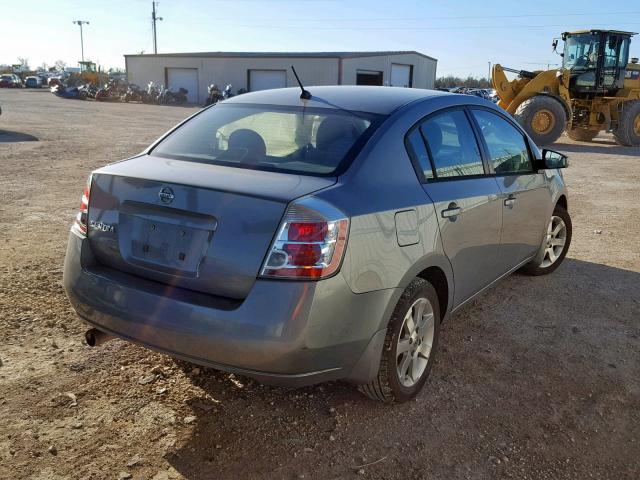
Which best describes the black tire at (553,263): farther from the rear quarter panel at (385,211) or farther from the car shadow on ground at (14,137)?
the car shadow on ground at (14,137)

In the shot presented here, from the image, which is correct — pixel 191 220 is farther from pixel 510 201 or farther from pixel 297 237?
pixel 510 201

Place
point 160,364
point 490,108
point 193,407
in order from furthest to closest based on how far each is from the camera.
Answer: point 490,108, point 160,364, point 193,407

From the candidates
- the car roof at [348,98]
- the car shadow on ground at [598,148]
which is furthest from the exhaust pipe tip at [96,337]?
the car shadow on ground at [598,148]

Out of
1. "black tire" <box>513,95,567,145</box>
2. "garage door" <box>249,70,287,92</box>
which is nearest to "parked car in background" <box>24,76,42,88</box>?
"garage door" <box>249,70,287,92</box>

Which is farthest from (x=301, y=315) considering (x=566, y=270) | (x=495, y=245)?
(x=566, y=270)

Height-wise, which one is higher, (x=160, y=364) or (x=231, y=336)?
(x=231, y=336)

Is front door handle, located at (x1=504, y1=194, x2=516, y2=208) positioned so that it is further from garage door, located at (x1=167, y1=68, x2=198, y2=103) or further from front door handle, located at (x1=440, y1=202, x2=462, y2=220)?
garage door, located at (x1=167, y1=68, x2=198, y2=103)

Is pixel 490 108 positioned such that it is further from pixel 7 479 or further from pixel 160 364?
pixel 7 479

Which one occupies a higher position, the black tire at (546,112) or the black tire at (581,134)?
the black tire at (546,112)

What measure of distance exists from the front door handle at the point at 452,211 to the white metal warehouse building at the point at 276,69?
3813 cm

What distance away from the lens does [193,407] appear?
3066mm

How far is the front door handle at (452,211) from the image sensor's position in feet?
10.6

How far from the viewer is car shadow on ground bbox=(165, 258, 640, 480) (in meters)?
2.70

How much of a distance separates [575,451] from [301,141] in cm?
207
